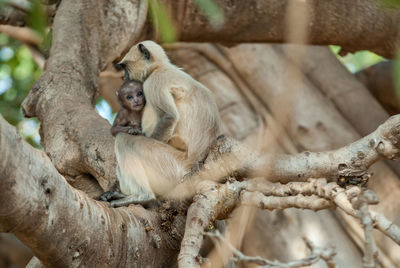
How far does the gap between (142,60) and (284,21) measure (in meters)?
1.61

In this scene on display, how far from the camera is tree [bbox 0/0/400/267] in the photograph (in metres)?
2.35

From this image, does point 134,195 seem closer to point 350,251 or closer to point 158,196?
point 158,196

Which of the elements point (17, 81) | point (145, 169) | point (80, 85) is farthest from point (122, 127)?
point (17, 81)

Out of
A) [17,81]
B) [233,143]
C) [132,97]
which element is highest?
[233,143]

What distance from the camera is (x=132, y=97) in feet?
13.2

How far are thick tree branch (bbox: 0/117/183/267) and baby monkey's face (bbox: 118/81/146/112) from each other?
42.2 inches

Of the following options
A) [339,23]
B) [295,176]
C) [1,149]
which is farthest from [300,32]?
[339,23]

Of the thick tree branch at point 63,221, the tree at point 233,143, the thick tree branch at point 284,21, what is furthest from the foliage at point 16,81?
the thick tree branch at point 63,221

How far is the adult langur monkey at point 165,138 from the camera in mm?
3500

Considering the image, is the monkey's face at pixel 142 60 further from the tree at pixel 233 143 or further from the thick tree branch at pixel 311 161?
the thick tree branch at pixel 311 161

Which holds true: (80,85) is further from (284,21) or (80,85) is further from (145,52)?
(284,21)

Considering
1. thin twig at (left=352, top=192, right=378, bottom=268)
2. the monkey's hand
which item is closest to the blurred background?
the monkey's hand

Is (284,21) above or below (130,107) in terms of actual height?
above

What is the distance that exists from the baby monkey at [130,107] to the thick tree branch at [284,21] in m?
1.17
